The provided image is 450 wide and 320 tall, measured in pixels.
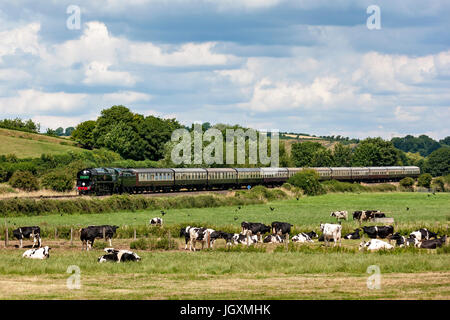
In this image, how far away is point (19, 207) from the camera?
58.1 metres

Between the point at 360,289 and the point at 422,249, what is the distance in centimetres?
1349

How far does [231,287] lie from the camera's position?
23641 mm

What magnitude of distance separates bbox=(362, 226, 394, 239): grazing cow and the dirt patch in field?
56.7 feet

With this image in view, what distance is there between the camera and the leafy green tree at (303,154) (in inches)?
6816

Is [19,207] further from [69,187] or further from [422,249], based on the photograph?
[422,249]

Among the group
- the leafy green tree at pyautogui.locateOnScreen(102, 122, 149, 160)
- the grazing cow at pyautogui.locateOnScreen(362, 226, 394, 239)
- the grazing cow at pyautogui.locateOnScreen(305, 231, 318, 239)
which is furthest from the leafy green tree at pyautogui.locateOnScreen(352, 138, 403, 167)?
the grazing cow at pyautogui.locateOnScreen(305, 231, 318, 239)

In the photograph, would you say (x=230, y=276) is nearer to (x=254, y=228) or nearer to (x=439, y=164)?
(x=254, y=228)

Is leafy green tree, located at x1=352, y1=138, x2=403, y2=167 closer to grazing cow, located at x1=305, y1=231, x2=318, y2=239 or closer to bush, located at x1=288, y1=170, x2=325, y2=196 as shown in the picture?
bush, located at x1=288, y1=170, x2=325, y2=196

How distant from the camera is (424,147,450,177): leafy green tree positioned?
181 metres

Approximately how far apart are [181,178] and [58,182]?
1751cm

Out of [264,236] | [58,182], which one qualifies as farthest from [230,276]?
[58,182]

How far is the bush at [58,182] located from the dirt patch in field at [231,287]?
55082 mm

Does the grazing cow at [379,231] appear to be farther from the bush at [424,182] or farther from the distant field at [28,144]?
the bush at [424,182]
